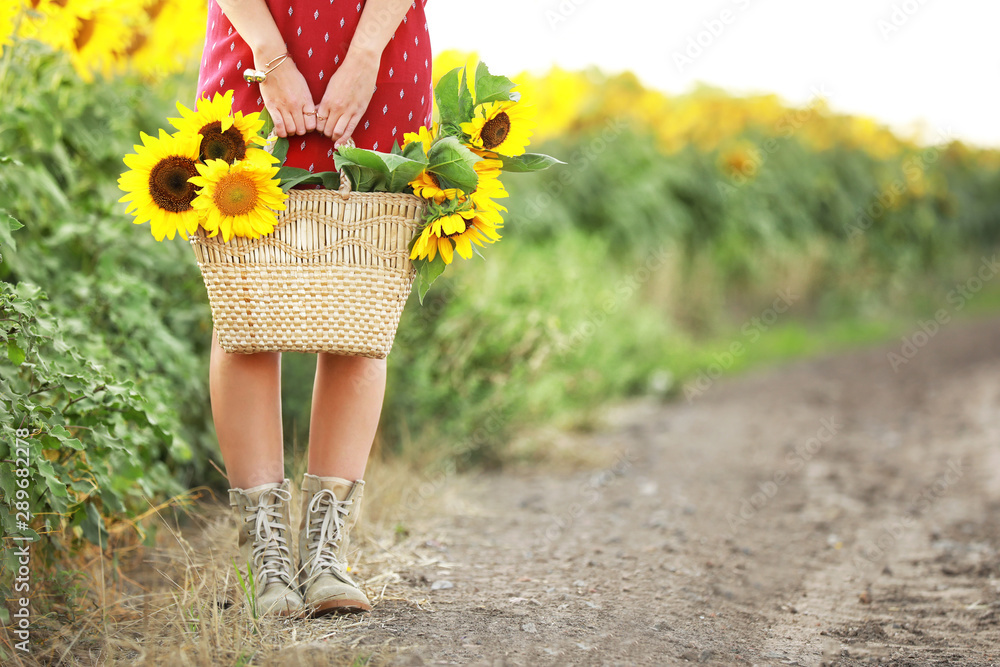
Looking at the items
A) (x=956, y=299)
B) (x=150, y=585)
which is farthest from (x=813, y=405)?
(x=956, y=299)

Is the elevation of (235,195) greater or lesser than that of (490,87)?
lesser

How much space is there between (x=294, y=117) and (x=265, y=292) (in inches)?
13.3

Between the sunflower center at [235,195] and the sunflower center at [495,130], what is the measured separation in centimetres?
47

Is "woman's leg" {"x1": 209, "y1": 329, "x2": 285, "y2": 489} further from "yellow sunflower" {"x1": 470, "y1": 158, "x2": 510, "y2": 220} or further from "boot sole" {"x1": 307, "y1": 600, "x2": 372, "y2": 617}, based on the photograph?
"yellow sunflower" {"x1": 470, "y1": 158, "x2": 510, "y2": 220}

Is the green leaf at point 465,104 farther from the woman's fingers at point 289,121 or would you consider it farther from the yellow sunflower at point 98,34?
the yellow sunflower at point 98,34

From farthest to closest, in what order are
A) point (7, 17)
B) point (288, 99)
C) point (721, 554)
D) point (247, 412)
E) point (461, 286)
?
point (461, 286) → point (721, 554) → point (7, 17) → point (247, 412) → point (288, 99)

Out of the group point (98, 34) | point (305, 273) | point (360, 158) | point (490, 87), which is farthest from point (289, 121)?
point (98, 34)

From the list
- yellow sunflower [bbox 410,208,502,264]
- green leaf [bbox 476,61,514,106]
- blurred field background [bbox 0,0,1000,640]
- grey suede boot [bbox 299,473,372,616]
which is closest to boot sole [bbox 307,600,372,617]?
grey suede boot [bbox 299,473,372,616]

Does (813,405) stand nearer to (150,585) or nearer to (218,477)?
(218,477)

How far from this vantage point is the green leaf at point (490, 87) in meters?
1.68

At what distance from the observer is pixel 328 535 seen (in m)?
1.75

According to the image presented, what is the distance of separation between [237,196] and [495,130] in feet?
1.72

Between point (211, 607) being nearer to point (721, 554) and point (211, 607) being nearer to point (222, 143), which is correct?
point (222, 143)

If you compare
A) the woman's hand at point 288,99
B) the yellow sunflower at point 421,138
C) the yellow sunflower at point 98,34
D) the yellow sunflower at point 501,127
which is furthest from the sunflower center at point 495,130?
the yellow sunflower at point 98,34
